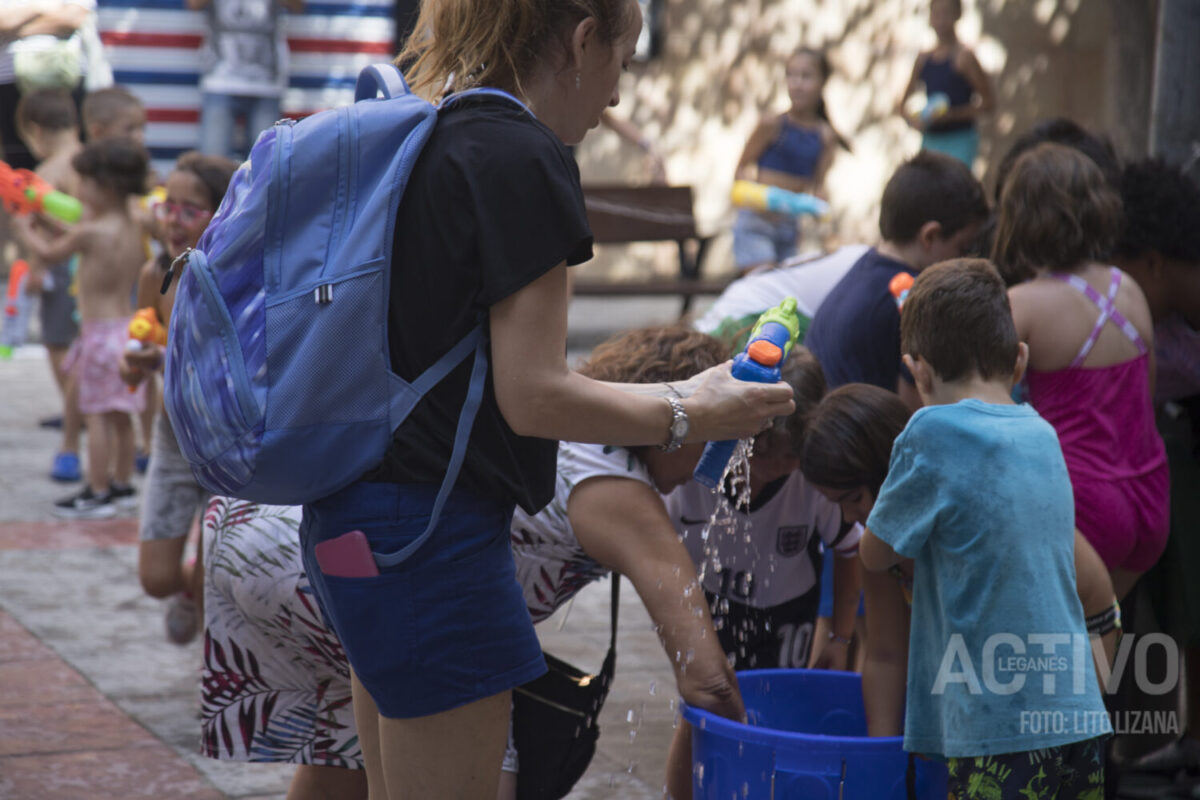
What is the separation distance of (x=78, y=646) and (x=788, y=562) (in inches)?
105

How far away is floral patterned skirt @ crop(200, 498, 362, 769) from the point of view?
2779mm

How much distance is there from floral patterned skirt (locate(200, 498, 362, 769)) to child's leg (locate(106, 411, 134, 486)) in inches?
164

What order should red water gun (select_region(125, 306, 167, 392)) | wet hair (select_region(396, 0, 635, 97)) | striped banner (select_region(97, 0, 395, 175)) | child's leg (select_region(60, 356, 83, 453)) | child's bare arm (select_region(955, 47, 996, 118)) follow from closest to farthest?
1. wet hair (select_region(396, 0, 635, 97))
2. red water gun (select_region(125, 306, 167, 392))
3. child's leg (select_region(60, 356, 83, 453))
4. striped banner (select_region(97, 0, 395, 175))
5. child's bare arm (select_region(955, 47, 996, 118))

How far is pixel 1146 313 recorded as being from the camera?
353 centimetres

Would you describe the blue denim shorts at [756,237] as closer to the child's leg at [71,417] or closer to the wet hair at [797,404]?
the child's leg at [71,417]

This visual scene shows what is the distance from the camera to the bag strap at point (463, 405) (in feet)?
6.29

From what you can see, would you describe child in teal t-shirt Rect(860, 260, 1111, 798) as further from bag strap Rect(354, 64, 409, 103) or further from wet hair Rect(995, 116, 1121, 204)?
wet hair Rect(995, 116, 1121, 204)

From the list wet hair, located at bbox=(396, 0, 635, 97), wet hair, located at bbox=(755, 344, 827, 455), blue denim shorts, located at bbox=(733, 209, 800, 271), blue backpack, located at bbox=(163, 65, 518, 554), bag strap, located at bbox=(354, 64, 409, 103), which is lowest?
blue denim shorts, located at bbox=(733, 209, 800, 271)

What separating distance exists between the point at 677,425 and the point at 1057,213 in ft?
5.78

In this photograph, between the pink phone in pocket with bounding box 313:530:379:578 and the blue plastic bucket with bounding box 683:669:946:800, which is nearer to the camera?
the pink phone in pocket with bounding box 313:530:379:578

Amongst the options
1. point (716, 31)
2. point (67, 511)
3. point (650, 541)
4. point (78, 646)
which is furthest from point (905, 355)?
point (716, 31)

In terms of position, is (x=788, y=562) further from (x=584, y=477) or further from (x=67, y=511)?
(x=67, y=511)

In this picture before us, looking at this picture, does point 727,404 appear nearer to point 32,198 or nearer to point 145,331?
point 145,331

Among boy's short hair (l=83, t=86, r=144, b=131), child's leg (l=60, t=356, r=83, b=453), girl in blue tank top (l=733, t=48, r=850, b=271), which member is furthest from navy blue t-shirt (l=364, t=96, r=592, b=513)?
girl in blue tank top (l=733, t=48, r=850, b=271)
